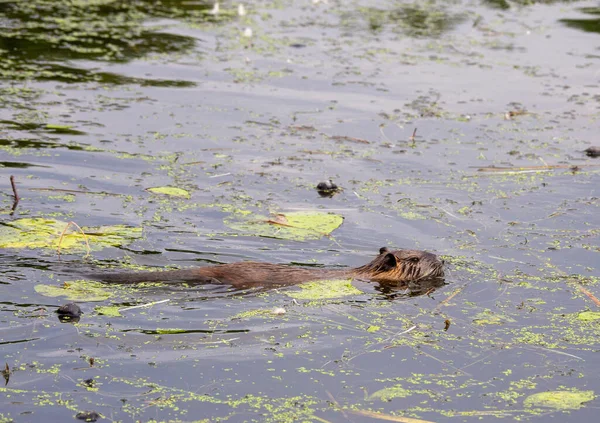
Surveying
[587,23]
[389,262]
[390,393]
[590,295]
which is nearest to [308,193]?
[389,262]

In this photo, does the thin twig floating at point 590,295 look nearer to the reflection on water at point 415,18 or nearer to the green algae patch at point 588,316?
the green algae patch at point 588,316

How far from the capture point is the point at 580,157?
9711mm

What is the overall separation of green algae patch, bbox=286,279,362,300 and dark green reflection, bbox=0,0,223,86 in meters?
5.34

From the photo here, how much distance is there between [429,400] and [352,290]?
1.77 metres

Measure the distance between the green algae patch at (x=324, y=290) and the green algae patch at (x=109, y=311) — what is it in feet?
3.75

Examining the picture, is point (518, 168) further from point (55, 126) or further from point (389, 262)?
point (55, 126)

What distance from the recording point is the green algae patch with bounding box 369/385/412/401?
16.3ft

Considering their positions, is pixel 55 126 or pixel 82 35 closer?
pixel 55 126

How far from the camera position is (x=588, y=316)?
6211 millimetres

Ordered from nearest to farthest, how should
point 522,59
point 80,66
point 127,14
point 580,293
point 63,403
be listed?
point 63,403 < point 580,293 < point 80,66 < point 522,59 < point 127,14

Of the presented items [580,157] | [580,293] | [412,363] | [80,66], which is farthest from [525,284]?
[80,66]

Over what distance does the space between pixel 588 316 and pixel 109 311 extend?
293 cm

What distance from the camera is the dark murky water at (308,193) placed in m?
5.13

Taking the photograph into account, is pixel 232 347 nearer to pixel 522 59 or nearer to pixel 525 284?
pixel 525 284
